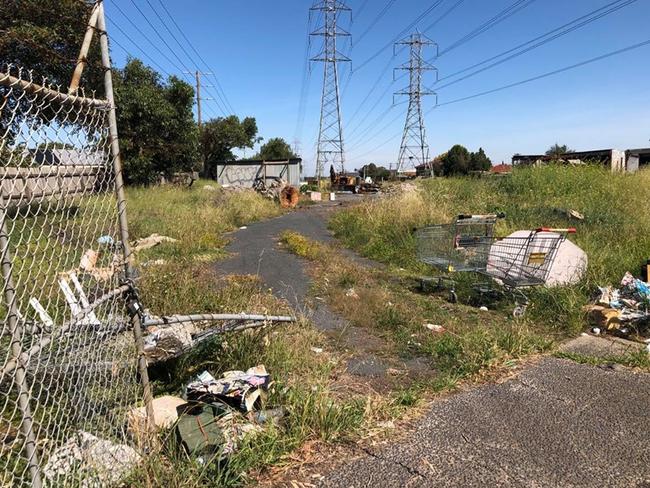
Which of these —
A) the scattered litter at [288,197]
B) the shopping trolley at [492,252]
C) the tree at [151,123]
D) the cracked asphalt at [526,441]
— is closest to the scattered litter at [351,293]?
the shopping trolley at [492,252]

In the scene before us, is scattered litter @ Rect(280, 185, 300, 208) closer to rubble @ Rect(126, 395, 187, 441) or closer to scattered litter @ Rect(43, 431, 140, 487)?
rubble @ Rect(126, 395, 187, 441)

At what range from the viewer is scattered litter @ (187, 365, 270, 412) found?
311 cm

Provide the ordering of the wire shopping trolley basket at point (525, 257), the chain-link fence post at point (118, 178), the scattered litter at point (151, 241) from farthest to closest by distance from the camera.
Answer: the scattered litter at point (151, 241) < the wire shopping trolley basket at point (525, 257) < the chain-link fence post at point (118, 178)

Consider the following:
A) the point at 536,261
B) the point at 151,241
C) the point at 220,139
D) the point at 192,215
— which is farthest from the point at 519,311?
the point at 220,139

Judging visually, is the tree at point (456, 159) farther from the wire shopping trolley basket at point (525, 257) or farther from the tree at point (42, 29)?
the wire shopping trolley basket at point (525, 257)

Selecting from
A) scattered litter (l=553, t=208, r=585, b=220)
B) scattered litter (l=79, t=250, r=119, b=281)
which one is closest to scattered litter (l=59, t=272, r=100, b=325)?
scattered litter (l=79, t=250, r=119, b=281)

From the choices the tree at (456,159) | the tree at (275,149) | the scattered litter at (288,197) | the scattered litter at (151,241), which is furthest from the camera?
the tree at (275,149)

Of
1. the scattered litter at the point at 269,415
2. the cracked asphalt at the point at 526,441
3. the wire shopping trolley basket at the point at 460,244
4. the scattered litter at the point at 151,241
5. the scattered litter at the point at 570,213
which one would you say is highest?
the scattered litter at the point at 570,213

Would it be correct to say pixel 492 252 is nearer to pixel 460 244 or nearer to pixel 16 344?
pixel 460 244

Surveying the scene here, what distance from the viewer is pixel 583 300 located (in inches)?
→ 239

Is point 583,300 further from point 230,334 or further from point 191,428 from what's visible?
point 191,428

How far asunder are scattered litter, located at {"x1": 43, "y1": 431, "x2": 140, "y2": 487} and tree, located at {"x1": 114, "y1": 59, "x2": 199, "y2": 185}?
19.8 metres

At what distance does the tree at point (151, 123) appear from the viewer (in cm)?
2084

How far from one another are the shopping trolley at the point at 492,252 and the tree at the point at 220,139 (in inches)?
Result: 1494
